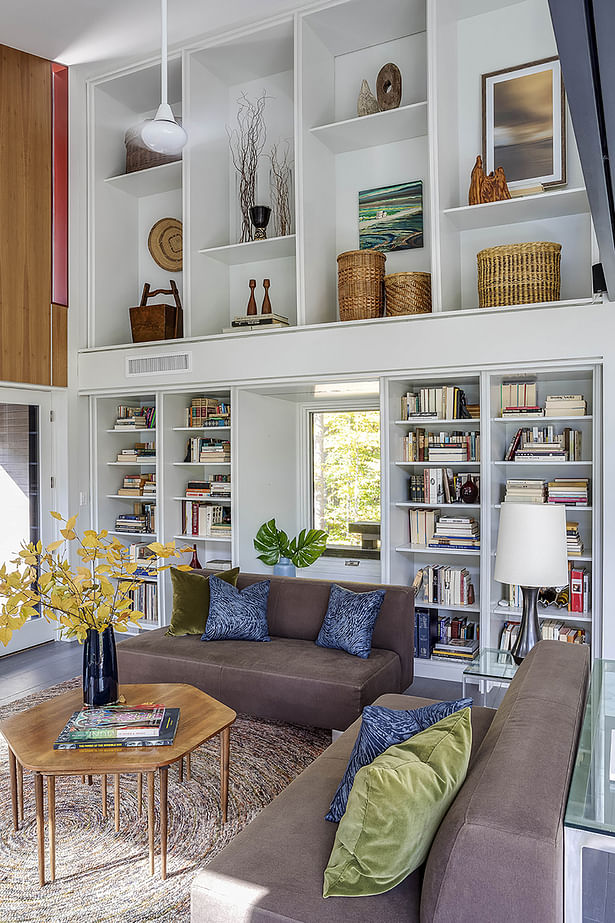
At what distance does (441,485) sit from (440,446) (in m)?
0.25

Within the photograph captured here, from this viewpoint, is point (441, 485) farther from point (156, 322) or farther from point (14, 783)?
point (14, 783)

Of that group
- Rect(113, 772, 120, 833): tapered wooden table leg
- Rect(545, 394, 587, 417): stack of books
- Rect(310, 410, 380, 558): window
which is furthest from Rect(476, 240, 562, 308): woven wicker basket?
Rect(113, 772, 120, 833): tapered wooden table leg

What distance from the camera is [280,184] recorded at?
5.29 metres

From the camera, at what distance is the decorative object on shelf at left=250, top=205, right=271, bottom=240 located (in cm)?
505

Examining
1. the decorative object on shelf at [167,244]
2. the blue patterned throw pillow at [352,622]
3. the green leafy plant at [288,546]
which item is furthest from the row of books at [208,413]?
the blue patterned throw pillow at [352,622]

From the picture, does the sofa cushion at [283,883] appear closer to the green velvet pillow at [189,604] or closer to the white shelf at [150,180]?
the green velvet pillow at [189,604]

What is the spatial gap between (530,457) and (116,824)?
2.88 m

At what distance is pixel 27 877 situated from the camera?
2.32 meters

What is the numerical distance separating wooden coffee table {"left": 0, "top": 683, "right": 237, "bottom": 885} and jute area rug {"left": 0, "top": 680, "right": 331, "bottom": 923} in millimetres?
62

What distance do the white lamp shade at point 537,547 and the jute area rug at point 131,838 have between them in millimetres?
1311

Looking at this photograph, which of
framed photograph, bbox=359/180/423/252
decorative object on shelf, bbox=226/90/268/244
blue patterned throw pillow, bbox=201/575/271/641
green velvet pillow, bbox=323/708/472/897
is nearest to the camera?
green velvet pillow, bbox=323/708/472/897

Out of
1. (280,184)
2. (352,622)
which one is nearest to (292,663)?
(352,622)

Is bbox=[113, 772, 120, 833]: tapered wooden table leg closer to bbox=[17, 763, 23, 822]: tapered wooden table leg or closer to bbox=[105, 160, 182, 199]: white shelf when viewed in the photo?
bbox=[17, 763, 23, 822]: tapered wooden table leg

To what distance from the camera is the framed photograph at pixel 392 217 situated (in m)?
4.81
